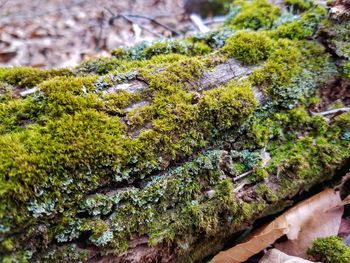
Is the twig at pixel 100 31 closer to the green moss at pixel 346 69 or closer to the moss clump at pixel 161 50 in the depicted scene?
the moss clump at pixel 161 50

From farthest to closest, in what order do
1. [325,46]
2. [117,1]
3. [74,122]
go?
[117,1]
[325,46]
[74,122]

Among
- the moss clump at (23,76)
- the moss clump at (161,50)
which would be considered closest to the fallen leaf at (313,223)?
the moss clump at (161,50)

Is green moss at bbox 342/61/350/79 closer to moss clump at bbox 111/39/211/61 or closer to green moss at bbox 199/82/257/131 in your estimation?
green moss at bbox 199/82/257/131

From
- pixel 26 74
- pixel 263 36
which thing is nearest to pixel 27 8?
pixel 26 74

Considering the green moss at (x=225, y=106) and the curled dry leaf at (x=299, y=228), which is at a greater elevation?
the green moss at (x=225, y=106)

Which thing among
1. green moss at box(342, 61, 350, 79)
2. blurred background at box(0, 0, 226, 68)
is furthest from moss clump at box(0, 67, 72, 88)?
green moss at box(342, 61, 350, 79)

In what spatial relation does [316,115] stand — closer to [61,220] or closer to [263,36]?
[263,36]
